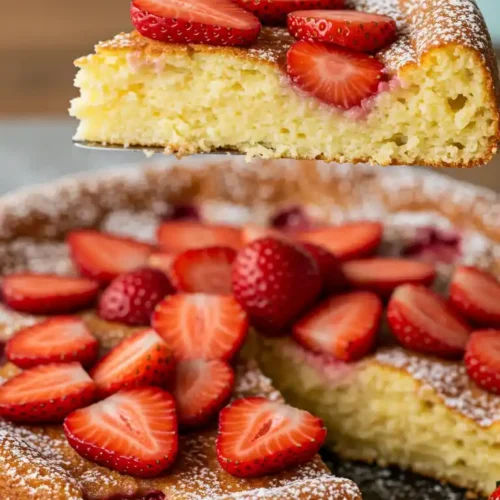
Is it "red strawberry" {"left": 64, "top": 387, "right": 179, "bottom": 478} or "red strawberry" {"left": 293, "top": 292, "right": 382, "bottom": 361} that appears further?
"red strawberry" {"left": 293, "top": 292, "right": 382, "bottom": 361}

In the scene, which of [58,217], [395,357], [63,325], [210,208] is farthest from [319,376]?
[58,217]

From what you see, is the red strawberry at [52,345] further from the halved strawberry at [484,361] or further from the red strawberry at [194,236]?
the halved strawberry at [484,361]

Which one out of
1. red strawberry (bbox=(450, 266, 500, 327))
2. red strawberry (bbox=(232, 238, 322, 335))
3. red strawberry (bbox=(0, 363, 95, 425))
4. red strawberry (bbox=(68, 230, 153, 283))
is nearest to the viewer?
red strawberry (bbox=(0, 363, 95, 425))

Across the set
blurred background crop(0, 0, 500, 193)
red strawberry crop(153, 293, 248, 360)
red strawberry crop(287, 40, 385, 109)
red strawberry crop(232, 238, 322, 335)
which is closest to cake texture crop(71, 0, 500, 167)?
red strawberry crop(287, 40, 385, 109)

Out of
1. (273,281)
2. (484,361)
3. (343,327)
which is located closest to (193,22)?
(273,281)

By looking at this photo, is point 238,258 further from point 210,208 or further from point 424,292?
point 210,208

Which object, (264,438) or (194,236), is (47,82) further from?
(264,438)

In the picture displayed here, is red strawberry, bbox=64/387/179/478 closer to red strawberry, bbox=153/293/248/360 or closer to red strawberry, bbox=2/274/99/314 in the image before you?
red strawberry, bbox=153/293/248/360
